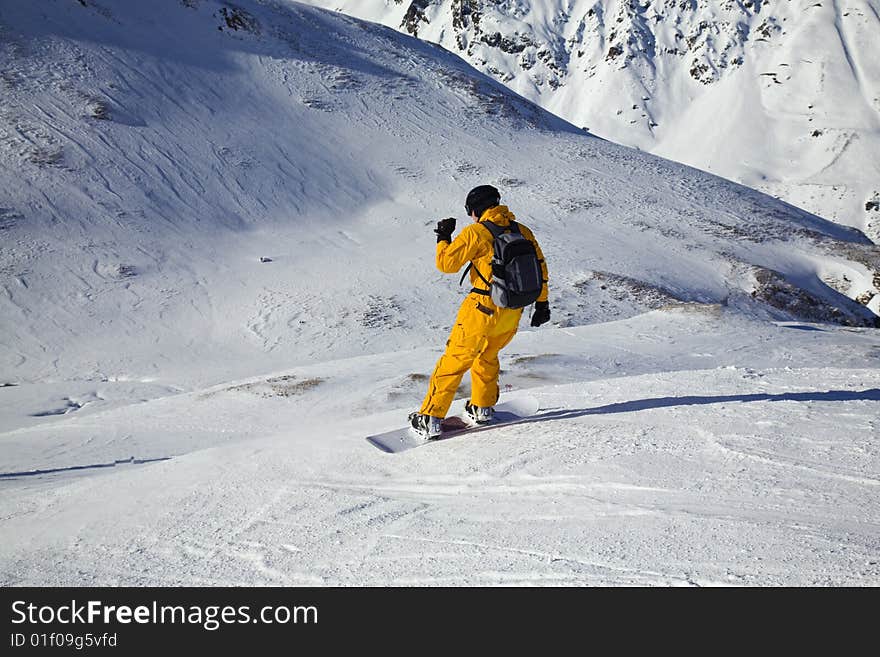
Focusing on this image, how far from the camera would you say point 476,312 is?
647 cm

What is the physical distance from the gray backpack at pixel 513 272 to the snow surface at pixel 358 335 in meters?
1.23

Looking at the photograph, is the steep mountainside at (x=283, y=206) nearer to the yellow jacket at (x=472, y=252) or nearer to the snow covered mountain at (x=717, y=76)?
the yellow jacket at (x=472, y=252)

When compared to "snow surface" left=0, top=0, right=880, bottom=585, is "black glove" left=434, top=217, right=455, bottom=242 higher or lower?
higher

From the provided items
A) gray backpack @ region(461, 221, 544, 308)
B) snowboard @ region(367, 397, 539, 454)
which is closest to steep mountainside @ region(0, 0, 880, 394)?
snowboard @ region(367, 397, 539, 454)

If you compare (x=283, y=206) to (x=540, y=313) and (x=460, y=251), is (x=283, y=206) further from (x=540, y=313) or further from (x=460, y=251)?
(x=460, y=251)

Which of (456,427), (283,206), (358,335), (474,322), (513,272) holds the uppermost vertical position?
(513,272)

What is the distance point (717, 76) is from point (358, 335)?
11915 centimetres

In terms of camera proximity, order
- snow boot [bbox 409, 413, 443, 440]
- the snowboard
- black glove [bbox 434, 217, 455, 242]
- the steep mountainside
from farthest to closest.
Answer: the steep mountainside
snow boot [bbox 409, 413, 443, 440]
the snowboard
black glove [bbox 434, 217, 455, 242]

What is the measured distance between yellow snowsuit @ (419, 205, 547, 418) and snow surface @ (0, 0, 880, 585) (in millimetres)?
659

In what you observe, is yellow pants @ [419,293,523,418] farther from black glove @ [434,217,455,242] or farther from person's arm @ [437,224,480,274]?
black glove @ [434,217,455,242]

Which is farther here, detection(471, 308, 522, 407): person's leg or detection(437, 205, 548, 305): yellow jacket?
detection(471, 308, 522, 407): person's leg

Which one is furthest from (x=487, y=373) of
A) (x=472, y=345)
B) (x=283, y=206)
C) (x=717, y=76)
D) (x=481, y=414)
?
(x=717, y=76)

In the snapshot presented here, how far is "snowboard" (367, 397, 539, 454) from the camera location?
661 centimetres

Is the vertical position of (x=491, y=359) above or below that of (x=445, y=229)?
below
